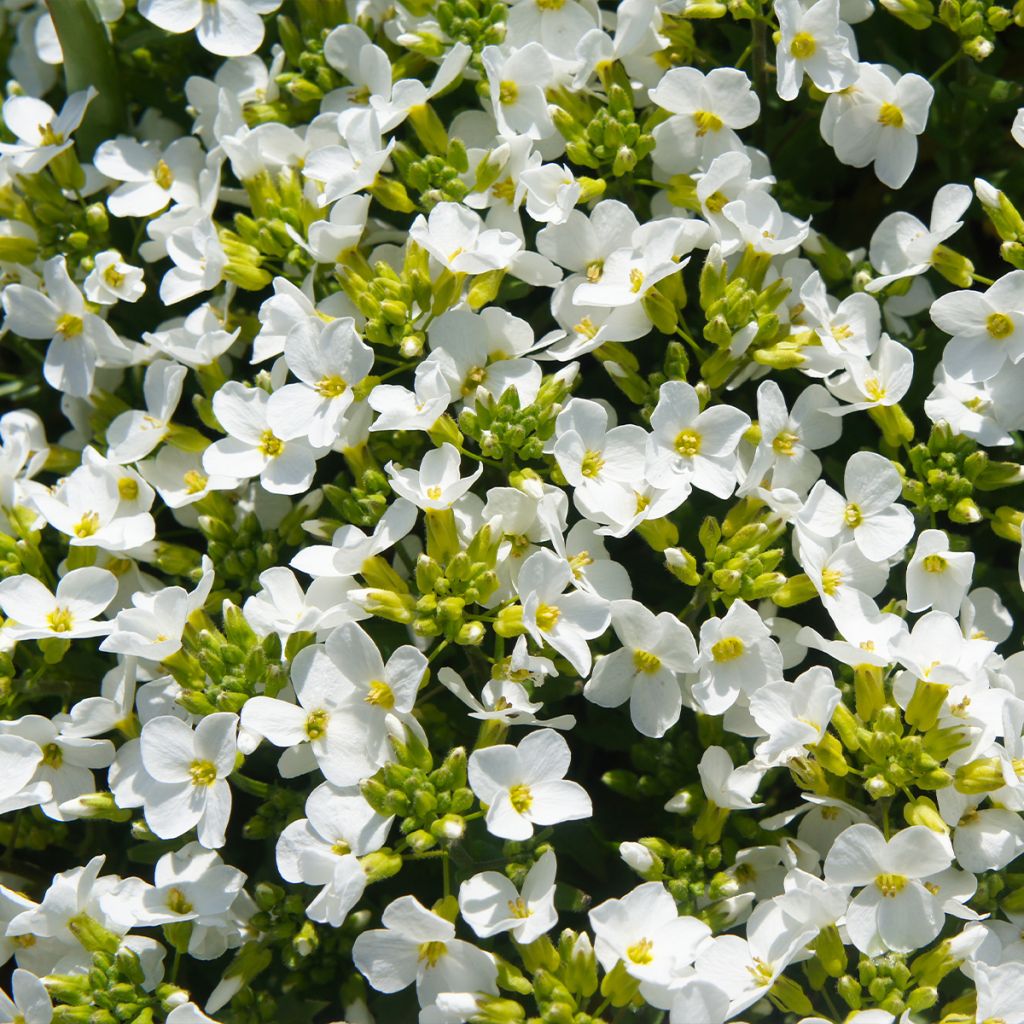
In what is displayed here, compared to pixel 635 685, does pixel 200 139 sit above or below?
above

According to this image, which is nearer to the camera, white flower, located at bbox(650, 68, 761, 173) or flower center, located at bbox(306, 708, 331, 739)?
flower center, located at bbox(306, 708, 331, 739)

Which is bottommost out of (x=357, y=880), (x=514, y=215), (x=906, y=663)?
(x=357, y=880)

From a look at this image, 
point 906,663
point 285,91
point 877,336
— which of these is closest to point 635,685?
point 906,663

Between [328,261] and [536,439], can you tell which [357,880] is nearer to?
[536,439]

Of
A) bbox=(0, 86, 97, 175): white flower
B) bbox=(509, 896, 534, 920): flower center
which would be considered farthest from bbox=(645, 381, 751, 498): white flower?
bbox=(0, 86, 97, 175): white flower

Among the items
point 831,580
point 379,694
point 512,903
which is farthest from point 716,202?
point 512,903

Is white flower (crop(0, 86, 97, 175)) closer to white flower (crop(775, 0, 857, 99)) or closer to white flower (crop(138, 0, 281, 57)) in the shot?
white flower (crop(138, 0, 281, 57))

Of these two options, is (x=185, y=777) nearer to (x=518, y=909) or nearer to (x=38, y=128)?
(x=518, y=909)
